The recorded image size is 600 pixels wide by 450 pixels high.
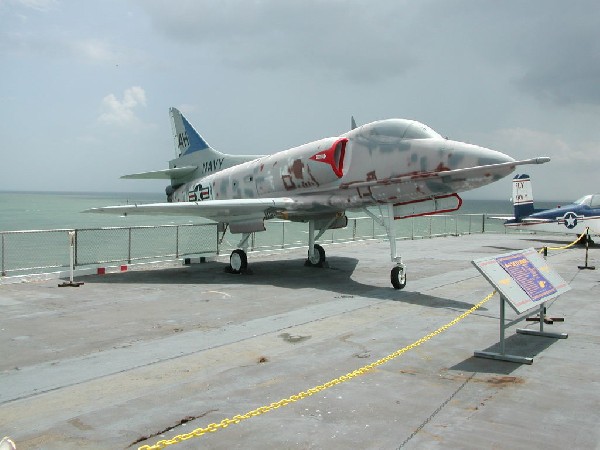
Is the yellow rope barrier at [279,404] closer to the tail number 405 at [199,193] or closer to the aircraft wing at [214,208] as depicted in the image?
the aircraft wing at [214,208]

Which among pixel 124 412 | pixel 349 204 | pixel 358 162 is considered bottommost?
pixel 124 412

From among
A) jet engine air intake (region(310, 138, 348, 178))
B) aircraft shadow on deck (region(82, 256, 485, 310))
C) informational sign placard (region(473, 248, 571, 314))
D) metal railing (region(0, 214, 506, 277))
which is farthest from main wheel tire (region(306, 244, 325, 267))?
informational sign placard (region(473, 248, 571, 314))

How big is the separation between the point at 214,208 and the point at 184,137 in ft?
26.8

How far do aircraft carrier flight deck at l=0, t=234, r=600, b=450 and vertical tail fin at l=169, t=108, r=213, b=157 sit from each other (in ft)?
32.3

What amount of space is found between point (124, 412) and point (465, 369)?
4247 mm

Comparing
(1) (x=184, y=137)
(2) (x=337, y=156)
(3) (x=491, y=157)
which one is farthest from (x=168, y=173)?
(3) (x=491, y=157)

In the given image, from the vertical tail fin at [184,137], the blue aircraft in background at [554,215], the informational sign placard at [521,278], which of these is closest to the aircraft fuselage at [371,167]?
the informational sign placard at [521,278]

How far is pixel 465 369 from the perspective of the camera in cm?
673

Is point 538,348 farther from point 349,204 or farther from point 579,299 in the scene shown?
point 349,204

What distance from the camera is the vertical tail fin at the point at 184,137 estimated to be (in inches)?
849

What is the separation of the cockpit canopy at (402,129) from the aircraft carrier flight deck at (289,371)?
392 cm

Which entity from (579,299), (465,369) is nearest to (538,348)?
(465,369)

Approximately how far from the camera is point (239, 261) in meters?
16.0

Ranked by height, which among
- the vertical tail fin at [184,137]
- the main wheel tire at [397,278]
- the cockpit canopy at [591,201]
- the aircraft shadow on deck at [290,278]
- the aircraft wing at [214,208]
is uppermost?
the vertical tail fin at [184,137]
